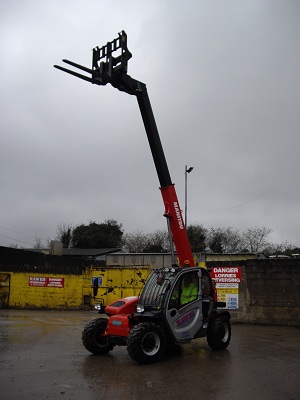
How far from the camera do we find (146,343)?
8469mm

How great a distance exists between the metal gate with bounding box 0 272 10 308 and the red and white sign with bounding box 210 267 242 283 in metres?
11.3

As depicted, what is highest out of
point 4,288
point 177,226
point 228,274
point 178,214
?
point 178,214

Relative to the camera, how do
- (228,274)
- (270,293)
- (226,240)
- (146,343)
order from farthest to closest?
(226,240), (228,274), (270,293), (146,343)

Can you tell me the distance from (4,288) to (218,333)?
15398 mm

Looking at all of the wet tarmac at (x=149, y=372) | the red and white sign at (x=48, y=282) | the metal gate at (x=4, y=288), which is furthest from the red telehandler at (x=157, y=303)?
the metal gate at (x=4, y=288)

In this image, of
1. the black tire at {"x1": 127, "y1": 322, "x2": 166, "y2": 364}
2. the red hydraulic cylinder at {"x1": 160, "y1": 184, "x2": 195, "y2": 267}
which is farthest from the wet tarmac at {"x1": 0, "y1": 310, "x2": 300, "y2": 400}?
the red hydraulic cylinder at {"x1": 160, "y1": 184, "x2": 195, "y2": 267}

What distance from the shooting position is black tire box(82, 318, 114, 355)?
9305 millimetres

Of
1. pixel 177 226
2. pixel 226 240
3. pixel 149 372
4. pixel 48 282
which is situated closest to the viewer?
pixel 149 372

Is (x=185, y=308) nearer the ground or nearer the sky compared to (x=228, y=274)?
nearer the ground

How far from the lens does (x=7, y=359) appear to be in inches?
342

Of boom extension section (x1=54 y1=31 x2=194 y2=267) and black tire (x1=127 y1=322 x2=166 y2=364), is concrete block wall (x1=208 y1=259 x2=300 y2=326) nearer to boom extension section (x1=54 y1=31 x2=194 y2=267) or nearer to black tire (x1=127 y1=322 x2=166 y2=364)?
boom extension section (x1=54 y1=31 x2=194 y2=267)

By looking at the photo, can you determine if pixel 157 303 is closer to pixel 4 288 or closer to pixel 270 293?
pixel 270 293

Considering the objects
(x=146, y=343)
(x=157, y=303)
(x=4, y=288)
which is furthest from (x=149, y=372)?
(x=4, y=288)

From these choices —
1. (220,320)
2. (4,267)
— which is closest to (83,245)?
(4,267)
